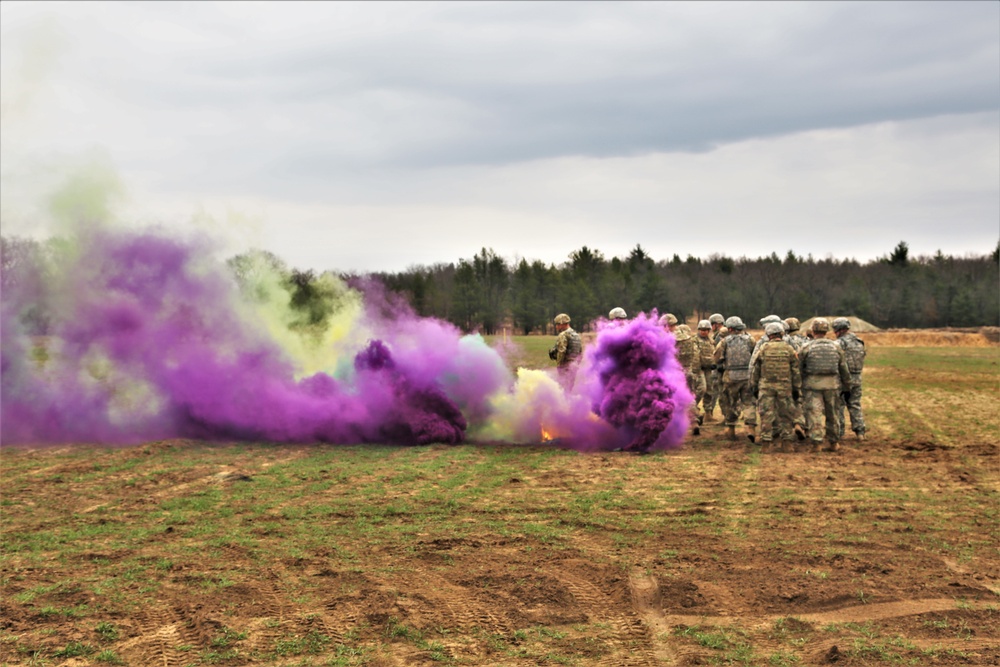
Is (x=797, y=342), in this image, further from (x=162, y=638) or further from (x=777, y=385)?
(x=162, y=638)

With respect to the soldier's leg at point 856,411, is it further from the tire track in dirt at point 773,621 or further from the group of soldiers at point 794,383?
the tire track in dirt at point 773,621

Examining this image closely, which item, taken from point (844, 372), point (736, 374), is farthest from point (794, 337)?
point (844, 372)

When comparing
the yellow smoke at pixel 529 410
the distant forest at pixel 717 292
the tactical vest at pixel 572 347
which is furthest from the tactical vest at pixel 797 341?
the distant forest at pixel 717 292

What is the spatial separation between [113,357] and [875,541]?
54.4 feet

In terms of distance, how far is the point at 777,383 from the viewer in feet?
59.1

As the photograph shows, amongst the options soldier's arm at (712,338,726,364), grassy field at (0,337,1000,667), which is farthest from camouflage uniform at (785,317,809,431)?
soldier's arm at (712,338,726,364)

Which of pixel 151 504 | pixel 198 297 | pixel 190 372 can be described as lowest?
pixel 151 504

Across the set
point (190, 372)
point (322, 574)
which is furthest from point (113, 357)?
point (322, 574)

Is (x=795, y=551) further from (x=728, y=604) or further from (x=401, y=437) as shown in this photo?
(x=401, y=437)

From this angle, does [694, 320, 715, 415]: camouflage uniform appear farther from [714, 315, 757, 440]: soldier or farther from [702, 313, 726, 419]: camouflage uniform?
[714, 315, 757, 440]: soldier

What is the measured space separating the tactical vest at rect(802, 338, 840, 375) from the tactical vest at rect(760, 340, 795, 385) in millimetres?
422

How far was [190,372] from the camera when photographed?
20.0 metres

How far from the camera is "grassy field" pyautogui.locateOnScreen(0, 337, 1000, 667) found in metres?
7.75

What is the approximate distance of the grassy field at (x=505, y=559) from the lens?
7.75 m
